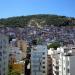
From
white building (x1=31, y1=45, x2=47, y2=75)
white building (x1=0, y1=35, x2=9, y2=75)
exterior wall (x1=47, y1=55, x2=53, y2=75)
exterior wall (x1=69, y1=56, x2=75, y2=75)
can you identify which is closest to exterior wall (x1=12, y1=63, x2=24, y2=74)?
white building (x1=31, y1=45, x2=47, y2=75)

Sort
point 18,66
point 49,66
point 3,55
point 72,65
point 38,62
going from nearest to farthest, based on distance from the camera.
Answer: point 72,65, point 3,55, point 38,62, point 49,66, point 18,66

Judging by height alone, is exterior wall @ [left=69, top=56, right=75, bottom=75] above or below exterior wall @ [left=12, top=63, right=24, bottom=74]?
above

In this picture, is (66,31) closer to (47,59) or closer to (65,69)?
(47,59)

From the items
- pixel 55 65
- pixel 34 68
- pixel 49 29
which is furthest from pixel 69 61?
pixel 49 29

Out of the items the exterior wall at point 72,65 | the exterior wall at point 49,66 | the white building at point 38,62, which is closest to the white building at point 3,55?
the white building at point 38,62

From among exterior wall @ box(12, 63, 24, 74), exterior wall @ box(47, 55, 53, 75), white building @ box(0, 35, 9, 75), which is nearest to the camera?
white building @ box(0, 35, 9, 75)

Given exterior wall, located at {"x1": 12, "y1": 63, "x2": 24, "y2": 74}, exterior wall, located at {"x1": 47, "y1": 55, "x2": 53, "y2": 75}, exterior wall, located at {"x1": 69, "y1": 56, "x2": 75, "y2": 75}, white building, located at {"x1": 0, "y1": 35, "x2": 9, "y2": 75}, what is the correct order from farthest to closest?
1. exterior wall, located at {"x1": 12, "y1": 63, "x2": 24, "y2": 74}
2. exterior wall, located at {"x1": 47, "y1": 55, "x2": 53, "y2": 75}
3. white building, located at {"x1": 0, "y1": 35, "x2": 9, "y2": 75}
4. exterior wall, located at {"x1": 69, "y1": 56, "x2": 75, "y2": 75}

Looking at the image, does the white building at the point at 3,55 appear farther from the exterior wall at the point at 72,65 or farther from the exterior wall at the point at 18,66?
the exterior wall at the point at 18,66

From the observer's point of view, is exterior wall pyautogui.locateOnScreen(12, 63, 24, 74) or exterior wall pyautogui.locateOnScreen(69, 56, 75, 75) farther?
exterior wall pyautogui.locateOnScreen(12, 63, 24, 74)

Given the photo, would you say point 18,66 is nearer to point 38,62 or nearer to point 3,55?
point 38,62

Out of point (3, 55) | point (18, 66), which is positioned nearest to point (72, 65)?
point (3, 55)

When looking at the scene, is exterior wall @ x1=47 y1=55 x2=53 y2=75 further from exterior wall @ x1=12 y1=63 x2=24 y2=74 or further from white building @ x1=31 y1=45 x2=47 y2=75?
exterior wall @ x1=12 y1=63 x2=24 y2=74

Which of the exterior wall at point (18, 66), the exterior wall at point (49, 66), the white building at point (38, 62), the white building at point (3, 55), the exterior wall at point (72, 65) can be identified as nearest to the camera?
the exterior wall at point (72, 65)
